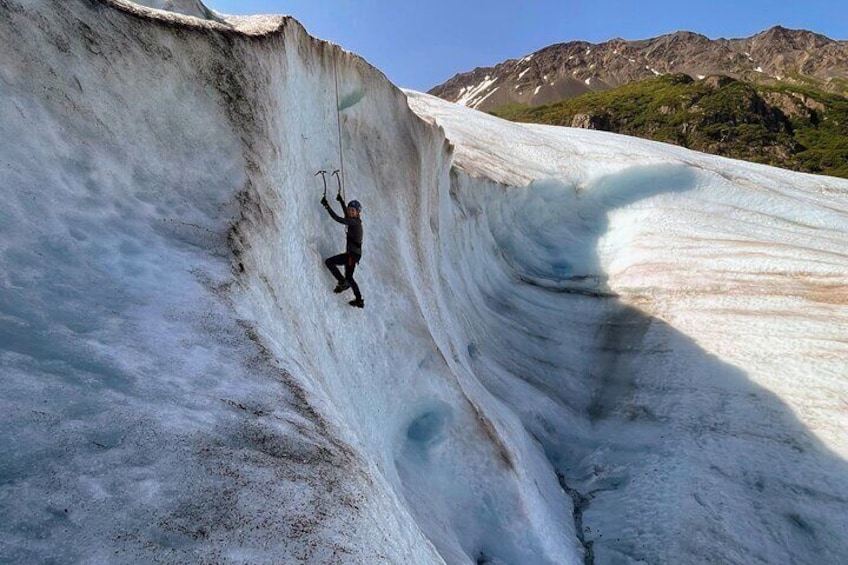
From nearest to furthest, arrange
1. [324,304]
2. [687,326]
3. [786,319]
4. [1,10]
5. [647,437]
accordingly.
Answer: [1,10] < [324,304] < [647,437] < [786,319] < [687,326]

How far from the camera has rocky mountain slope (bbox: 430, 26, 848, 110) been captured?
15338 centimetres

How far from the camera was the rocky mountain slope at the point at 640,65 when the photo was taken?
15338 centimetres

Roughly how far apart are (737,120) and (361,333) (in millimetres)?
93409

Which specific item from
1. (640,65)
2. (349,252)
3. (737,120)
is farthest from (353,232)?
(640,65)

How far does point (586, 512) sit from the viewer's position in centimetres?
1223

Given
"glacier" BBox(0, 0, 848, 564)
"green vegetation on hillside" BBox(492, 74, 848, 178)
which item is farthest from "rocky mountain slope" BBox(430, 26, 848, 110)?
"glacier" BBox(0, 0, 848, 564)

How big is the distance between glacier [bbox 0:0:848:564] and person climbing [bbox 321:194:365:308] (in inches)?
9.9

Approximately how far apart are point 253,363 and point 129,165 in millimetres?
2702

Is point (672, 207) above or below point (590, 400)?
above

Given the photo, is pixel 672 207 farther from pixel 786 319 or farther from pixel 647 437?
pixel 647 437

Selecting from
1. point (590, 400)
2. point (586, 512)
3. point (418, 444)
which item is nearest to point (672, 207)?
point (590, 400)

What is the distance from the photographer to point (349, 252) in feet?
28.0

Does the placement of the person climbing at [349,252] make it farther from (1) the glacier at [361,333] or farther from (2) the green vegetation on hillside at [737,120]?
(2) the green vegetation on hillside at [737,120]

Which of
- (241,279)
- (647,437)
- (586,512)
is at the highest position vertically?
(241,279)
